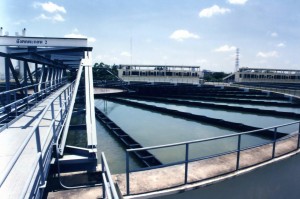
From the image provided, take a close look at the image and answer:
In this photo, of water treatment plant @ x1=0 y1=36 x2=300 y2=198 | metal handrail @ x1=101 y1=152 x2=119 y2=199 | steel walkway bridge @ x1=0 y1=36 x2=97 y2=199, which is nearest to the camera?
metal handrail @ x1=101 y1=152 x2=119 y2=199

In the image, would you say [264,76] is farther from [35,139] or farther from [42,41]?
[35,139]

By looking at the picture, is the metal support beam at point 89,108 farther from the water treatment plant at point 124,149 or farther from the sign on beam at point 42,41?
the sign on beam at point 42,41

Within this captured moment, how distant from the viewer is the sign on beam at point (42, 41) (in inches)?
467

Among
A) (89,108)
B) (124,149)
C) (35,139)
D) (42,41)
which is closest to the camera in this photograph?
(35,139)

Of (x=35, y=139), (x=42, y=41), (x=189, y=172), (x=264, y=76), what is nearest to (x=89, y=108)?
(x=35, y=139)

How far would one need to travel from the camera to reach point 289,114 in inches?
718

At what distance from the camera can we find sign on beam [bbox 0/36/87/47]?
38.9 ft

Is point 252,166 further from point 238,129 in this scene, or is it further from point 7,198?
point 238,129

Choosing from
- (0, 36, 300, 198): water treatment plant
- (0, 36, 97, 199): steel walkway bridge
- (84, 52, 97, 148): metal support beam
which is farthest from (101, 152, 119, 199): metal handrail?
(84, 52, 97, 148): metal support beam

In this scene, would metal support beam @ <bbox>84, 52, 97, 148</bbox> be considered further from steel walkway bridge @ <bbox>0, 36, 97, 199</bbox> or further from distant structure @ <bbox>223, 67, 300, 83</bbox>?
distant structure @ <bbox>223, 67, 300, 83</bbox>

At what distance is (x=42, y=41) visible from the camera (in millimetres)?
12227

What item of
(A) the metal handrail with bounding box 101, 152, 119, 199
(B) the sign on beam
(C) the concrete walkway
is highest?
(B) the sign on beam

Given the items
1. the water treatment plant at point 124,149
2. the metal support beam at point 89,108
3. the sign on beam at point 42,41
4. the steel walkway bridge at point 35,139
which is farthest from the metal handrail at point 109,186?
the sign on beam at point 42,41

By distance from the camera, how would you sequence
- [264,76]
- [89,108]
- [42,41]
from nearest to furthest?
[89,108] → [42,41] → [264,76]
